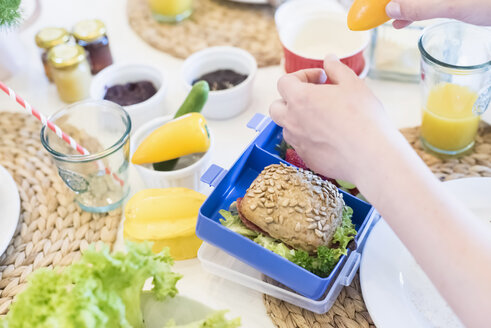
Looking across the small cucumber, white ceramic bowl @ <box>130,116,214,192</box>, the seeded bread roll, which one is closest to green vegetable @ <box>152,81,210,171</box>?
the small cucumber

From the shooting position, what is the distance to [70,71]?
4.52 feet

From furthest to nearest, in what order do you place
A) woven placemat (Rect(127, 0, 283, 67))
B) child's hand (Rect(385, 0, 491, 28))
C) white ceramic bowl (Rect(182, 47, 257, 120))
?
woven placemat (Rect(127, 0, 283, 67)), white ceramic bowl (Rect(182, 47, 257, 120)), child's hand (Rect(385, 0, 491, 28))

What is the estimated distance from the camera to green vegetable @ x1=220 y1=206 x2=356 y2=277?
2.92 ft

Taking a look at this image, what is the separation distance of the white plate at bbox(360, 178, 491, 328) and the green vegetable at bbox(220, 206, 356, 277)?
7 cm

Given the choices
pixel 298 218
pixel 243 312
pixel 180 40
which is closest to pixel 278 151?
pixel 298 218

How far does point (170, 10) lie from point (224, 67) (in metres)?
0.36

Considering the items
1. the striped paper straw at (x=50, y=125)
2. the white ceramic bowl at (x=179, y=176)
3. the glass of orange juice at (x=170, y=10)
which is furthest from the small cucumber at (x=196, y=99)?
the glass of orange juice at (x=170, y=10)

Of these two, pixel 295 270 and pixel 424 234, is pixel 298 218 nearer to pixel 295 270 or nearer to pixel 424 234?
pixel 295 270

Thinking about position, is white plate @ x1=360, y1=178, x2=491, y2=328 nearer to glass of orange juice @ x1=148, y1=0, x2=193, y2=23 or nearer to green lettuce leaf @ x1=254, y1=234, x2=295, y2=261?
green lettuce leaf @ x1=254, y1=234, x2=295, y2=261

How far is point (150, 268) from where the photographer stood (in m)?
0.77

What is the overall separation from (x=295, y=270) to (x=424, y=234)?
0.24 metres

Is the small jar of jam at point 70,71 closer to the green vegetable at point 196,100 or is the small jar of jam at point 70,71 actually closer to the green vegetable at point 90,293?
the green vegetable at point 196,100

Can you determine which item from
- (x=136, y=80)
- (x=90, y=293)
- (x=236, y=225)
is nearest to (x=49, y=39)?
(x=136, y=80)

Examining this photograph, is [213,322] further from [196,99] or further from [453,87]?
[453,87]
